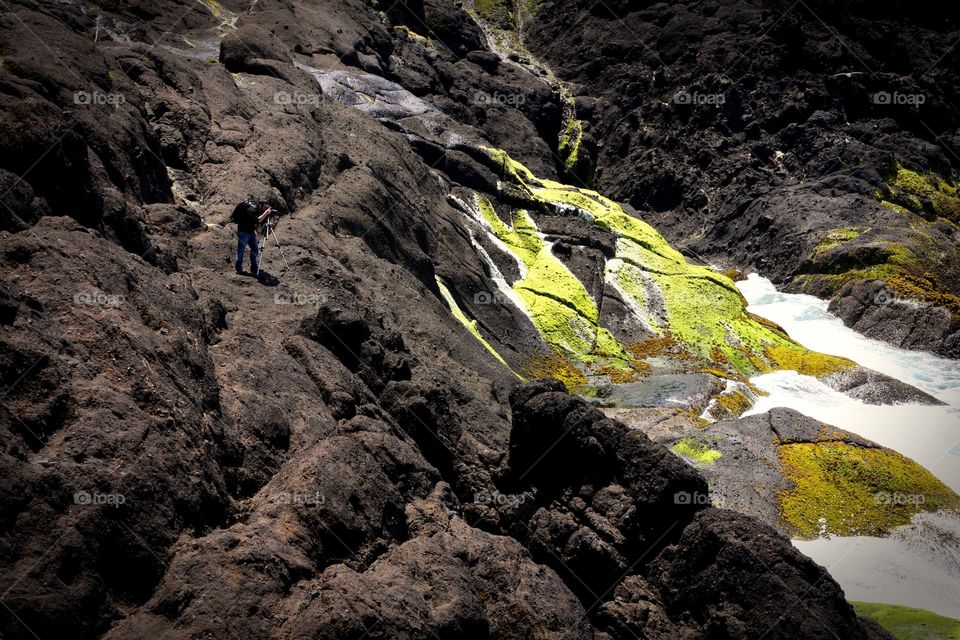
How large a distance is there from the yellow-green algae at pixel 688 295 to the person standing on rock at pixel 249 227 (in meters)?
31.7

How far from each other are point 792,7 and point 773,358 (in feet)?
180

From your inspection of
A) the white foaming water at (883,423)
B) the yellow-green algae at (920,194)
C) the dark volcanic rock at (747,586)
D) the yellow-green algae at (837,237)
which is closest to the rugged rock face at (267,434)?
the dark volcanic rock at (747,586)

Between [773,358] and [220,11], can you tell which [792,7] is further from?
[220,11]

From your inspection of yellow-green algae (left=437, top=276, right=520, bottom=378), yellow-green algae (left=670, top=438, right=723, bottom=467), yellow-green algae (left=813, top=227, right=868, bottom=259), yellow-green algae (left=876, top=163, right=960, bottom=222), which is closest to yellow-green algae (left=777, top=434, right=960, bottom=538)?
yellow-green algae (left=670, top=438, right=723, bottom=467)

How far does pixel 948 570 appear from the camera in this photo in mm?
26750

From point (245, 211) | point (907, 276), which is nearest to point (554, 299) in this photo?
point (245, 211)

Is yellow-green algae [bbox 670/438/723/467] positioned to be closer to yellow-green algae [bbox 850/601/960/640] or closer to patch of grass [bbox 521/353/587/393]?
yellow-green algae [bbox 850/601/960/640]

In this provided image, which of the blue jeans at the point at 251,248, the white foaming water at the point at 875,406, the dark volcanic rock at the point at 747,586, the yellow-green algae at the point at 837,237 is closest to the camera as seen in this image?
the dark volcanic rock at the point at 747,586

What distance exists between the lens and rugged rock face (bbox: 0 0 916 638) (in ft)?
36.6

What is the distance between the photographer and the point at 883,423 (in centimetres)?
3781

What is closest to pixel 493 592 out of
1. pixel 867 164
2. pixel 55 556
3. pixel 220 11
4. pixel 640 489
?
pixel 640 489

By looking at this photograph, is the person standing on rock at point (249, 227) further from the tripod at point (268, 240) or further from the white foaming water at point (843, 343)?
the white foaming water at point (843, 343)

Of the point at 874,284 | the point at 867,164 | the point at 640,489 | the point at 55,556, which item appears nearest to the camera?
the point at 55,556

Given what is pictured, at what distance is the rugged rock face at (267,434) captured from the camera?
11156 millimetres
